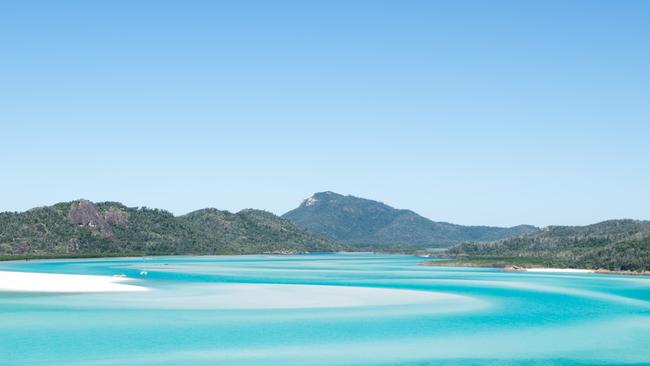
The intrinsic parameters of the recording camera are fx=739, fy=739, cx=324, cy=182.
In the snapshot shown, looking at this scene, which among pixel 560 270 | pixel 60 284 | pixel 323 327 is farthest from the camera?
pixel 560 270

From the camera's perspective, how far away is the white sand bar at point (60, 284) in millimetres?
99312

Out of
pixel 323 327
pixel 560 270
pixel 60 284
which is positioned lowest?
pixel 323 327

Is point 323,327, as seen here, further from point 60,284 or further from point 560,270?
point 560,270

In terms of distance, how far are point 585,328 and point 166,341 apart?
122 ft

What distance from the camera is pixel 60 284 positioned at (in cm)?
10788

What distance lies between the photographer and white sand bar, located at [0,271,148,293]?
326 ft

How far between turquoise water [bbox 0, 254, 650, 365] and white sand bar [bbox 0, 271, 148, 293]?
6.05 metres

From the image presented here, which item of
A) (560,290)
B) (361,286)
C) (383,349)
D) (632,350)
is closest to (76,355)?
(383,349)

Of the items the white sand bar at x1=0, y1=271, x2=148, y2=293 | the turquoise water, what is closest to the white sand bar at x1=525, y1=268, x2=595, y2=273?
the turquoise water

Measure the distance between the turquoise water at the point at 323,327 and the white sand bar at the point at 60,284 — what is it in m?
6.05

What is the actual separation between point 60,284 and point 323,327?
58572 mm

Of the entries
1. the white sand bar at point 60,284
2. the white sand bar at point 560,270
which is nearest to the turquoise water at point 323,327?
the white sand bar at point 60,284

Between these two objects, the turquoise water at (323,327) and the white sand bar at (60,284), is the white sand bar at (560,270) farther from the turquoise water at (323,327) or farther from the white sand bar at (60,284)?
the white sand bar at (60,284)

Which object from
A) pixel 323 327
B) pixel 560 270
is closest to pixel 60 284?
pixel 323 327
